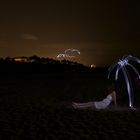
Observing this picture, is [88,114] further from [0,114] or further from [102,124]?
[0,114]

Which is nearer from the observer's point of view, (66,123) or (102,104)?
(66,123)

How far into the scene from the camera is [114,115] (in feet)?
39.7

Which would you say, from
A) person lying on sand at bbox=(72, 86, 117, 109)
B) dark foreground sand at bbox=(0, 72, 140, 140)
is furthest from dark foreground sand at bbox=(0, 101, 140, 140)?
person lying on sand at bbox=(72, 86, 117, 109)

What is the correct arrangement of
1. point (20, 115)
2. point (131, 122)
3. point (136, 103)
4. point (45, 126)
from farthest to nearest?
point (136, 103), point (20, 115), point (131, 122), point (45, 126)

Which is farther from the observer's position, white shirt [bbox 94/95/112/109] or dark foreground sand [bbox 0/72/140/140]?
white shirt [bbox 94/95/112/109]

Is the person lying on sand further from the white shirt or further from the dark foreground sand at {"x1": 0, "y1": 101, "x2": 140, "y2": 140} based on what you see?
the dark foreground sand at {"x1": 0, "y1": 101, "x2": 140, "y2": 140}

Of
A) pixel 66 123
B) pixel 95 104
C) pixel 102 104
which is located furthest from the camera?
pixel 102 104

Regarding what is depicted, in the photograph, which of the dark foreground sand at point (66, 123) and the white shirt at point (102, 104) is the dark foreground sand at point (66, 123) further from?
the white shirt at point (102, 104)

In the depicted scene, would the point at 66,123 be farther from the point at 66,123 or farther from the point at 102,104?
the point at 102,104

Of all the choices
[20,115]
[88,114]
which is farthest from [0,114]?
[88,114]

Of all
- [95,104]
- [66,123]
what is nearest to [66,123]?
[66,123]

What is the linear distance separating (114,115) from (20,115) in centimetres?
311

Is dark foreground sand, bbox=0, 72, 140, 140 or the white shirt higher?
the white shirt

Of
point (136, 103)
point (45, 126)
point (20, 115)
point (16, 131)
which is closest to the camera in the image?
point (16, 131)
